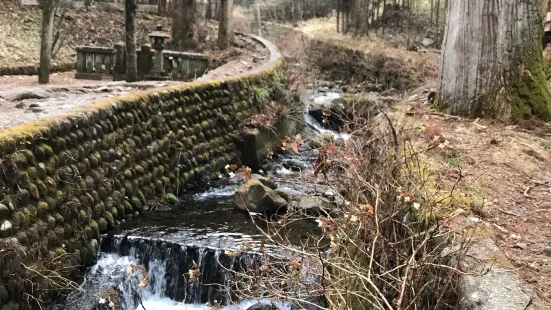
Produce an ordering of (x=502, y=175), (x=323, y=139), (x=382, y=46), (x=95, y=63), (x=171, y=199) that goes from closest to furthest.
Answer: (x=502, y=175), (x=323, y=139), (x=171, y=199), (x=95, y=63), (x=382, y=46)

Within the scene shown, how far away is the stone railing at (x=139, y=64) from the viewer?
1427 cm

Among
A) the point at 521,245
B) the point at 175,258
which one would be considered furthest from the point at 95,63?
the point at 521,245

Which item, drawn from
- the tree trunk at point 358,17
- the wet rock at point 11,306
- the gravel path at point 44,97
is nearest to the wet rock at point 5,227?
the wet rock at point 11,306

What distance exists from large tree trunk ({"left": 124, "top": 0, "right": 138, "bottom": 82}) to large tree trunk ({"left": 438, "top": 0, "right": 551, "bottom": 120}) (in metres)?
7.53

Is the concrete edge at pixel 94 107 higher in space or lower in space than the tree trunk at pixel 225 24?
lower

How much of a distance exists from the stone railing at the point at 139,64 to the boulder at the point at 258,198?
261 inches

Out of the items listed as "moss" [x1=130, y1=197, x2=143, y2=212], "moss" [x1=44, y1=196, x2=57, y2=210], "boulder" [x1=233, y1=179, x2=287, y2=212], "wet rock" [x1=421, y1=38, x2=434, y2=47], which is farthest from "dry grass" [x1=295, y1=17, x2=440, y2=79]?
"moss" [x1=44, y1=196, x2=57, y2=210]

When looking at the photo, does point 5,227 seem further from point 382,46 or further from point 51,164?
point 382,46

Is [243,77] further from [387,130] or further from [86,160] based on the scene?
[387,130]

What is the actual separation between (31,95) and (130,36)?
334 cm

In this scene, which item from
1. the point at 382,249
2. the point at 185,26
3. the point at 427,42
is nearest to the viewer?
the point at 382,249

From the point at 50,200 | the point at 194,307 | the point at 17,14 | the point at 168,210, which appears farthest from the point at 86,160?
the point at 17,14

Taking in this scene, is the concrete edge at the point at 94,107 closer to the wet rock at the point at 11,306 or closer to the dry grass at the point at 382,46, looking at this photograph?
the wet rock at the point at 11,306

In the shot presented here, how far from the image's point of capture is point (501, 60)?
6719 mm
